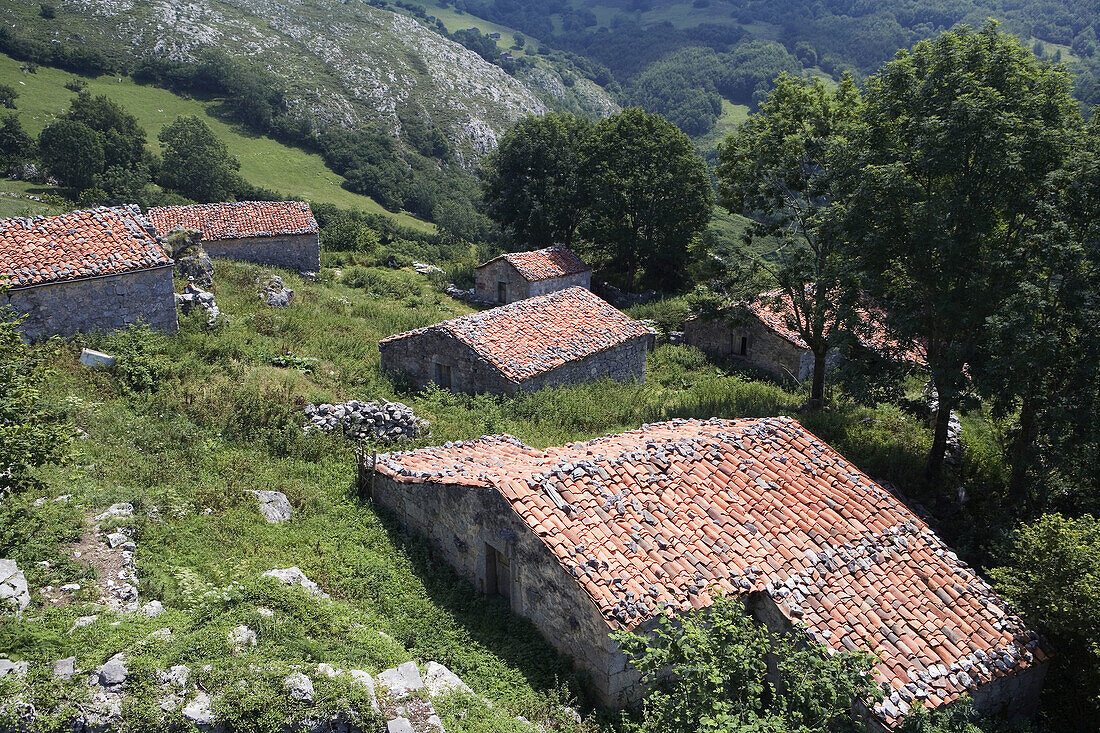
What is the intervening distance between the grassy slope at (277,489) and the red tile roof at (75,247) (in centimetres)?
212

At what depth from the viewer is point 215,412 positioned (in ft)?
53.1

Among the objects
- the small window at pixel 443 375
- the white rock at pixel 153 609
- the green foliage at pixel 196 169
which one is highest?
the white rock at pixel 153 609

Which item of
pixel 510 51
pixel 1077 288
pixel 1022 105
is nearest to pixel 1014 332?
pixel 1077 288

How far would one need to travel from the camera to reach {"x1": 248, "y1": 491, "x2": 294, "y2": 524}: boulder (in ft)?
41.7

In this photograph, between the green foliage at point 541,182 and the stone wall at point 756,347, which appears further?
the green foliage at point 541,182

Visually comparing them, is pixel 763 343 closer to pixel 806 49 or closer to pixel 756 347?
pixel 756 347

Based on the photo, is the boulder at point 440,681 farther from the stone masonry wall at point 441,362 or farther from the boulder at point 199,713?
the stone masonry wall at point 441,362

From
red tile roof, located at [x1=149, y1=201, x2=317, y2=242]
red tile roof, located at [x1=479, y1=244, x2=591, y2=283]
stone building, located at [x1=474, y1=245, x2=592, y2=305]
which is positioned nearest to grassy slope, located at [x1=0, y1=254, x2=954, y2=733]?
stone building, located at [x1=474, y1=245, x2=592, y2=305]

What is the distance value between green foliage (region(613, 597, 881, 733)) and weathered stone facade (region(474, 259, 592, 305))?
29958 mm

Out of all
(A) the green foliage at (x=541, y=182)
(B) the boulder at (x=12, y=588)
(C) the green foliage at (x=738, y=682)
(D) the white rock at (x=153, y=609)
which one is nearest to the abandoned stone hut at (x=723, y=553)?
(C) the green foliage at (x=738, y=682)

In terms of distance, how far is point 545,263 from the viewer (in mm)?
39531

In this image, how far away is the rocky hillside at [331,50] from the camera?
81.8 metres

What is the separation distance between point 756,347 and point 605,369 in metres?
8.42

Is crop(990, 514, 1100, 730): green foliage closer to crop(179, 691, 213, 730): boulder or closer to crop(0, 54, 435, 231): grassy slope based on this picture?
crop(179, 691, 213, 730): boulder
